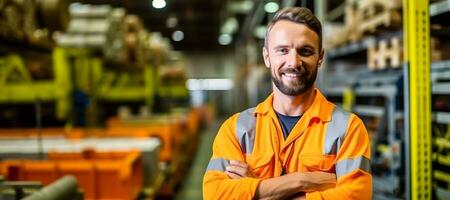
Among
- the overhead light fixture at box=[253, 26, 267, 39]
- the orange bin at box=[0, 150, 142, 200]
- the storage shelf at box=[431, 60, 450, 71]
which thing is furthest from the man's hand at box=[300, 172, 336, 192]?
the overhead light fixture at box=[253, 26, 267, 39]

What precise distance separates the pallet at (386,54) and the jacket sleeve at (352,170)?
→ 3452 mm

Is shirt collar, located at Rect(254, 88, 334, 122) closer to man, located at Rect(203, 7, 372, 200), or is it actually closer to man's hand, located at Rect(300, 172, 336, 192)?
man, located at Rect(203, 7, 372, 200)

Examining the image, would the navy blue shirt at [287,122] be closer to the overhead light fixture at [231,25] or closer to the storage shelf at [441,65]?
the storage shelf at [441,65]

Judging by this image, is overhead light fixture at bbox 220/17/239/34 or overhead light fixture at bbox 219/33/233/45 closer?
overhead light fixture at bbox 220/17/239/34

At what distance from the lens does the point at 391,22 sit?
4582mm

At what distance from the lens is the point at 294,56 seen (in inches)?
68.7

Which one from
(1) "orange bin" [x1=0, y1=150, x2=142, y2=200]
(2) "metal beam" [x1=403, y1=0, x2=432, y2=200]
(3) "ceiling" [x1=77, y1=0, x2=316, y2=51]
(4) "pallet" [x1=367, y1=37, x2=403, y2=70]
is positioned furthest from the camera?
(3) "ceiling" [x1=77, y1=0, x2=316, y2=51]

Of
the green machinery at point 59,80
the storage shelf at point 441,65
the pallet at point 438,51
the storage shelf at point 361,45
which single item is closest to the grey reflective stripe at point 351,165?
the storage shelf at point 441,65

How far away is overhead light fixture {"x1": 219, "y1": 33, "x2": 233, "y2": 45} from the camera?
74.5ft

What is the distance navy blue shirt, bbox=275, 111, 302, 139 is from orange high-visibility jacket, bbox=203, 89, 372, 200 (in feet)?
0.09

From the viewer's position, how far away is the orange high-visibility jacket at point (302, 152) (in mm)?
1753

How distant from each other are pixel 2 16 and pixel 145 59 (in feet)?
22.3

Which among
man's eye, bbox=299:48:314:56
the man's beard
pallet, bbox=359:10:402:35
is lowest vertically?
the man's beard

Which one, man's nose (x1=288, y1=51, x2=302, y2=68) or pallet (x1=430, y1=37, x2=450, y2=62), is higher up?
pallet (x1=430, y1=37, x2=450, y2=62)
